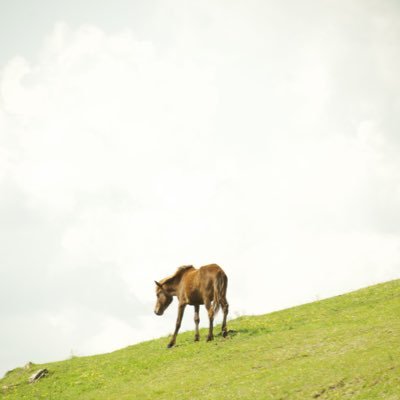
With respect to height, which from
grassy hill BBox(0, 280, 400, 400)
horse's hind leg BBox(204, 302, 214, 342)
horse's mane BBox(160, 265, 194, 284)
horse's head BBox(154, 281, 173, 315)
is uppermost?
horse's mane BBox(160, 265, 194, 284)

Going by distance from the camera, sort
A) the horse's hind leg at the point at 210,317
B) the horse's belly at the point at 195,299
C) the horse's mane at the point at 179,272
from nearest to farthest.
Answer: the horse's hind leg at the point at 210,317 → the horse's belly at the point at 195,299 → the horse's mane at the point at 179,272

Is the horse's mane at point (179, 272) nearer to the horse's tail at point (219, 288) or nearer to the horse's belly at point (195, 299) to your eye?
the horse's belly at point (195, 299)

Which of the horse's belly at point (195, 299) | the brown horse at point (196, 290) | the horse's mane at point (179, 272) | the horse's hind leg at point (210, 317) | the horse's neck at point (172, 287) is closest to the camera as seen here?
the horse's hind leg at point (210, 317)

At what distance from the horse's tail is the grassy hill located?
1727 mm

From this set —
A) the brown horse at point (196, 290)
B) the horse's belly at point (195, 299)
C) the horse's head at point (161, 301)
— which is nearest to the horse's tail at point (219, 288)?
the brown horse at point (196, 290)

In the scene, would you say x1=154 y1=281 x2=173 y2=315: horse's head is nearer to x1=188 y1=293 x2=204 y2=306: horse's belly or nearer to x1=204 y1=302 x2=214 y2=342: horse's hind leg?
x1=188 y1=293 x2=204 y2=306: horse's belly

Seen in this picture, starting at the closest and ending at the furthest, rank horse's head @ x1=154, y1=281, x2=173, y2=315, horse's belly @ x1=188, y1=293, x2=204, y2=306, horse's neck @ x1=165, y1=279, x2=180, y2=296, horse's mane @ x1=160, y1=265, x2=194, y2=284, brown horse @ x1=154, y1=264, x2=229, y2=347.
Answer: brown horse @ x1=154, y1=264, x2=229, y2=347
horse's belly @ x1=188, y1=293, x2=204, y2=306
horse's mane @ x1=160, y1=265, x2=194, y2=284
horse's neck @ x1=165, y1=279, x2=180, y2=296
horse's head @ x1=154, y1=281, x2=173, y2=315

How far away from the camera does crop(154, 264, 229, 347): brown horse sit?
81.7ft

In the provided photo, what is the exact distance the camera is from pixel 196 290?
26016mm

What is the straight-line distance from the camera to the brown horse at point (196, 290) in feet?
81.7

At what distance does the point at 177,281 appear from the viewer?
1101 inches

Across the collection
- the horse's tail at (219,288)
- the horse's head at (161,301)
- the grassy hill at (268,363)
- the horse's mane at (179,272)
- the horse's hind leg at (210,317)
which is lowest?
the grassy hill at (268,363)

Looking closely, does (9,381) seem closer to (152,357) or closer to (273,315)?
(152,357)

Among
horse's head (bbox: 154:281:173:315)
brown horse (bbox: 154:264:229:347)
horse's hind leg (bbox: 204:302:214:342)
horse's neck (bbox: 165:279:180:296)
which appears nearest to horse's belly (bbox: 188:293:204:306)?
brown horse (bbox: 154:264:229:347)
